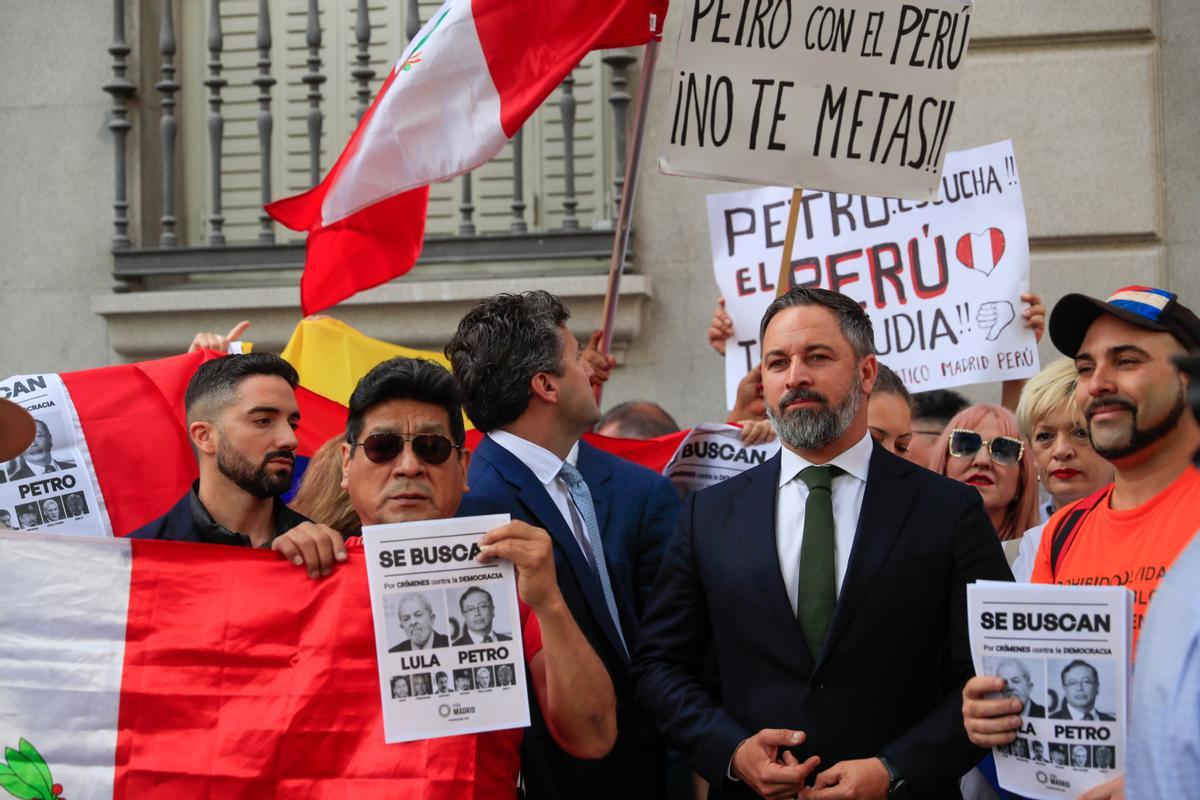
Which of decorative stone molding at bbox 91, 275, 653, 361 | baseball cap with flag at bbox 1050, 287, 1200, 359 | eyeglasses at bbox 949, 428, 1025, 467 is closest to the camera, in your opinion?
baseball cap with flag at bbox 1050, 287, 1200, 359

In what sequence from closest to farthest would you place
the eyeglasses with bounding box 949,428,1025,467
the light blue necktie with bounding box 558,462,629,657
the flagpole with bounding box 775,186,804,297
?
the light blue necktie with bounding box 558,462,629,657
the flagpole with bounding box 775,186,804,297
the eyeglasses with bounding box 949,428,1025,467

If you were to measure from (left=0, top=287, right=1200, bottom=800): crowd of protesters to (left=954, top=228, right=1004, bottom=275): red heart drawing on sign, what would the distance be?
87.8 inches

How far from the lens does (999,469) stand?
541 cm

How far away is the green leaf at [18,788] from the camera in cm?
356

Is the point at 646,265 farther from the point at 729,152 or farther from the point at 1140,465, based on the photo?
the point at 1140,465

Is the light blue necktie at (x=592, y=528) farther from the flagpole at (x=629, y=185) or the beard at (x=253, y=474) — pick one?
the beard at (x=253, y=474)

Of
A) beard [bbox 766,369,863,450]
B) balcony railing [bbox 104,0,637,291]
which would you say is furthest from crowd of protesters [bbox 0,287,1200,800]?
balcony railing [bbox 104,0,637,291]

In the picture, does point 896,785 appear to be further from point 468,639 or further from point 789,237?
point 789,237

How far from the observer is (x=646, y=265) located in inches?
326

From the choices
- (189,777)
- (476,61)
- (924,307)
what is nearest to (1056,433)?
(924,307)

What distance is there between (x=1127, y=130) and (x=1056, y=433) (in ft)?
11.4

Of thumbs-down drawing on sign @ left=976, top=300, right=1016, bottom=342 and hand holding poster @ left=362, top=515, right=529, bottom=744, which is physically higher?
thumbs-down drawing on sign @ left=976, top=300, right=1016, bottom=342

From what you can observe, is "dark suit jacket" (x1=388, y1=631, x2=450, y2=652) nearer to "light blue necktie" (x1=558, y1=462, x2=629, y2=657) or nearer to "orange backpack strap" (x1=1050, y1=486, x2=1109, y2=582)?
"light blue necktie" (x1=558, y1=462, x2=629, y2=657)

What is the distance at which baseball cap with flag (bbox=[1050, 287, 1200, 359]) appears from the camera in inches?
147
